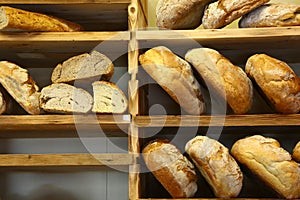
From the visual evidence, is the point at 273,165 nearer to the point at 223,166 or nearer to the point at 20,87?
the point at 223,166

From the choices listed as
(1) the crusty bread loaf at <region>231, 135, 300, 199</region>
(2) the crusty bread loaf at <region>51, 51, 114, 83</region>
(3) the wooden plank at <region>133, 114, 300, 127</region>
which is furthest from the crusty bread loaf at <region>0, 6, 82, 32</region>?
(1) the crusty bread loaf at <region>231, 135, 300, 199</region>

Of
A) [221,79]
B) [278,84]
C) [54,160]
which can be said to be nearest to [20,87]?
[54,160]

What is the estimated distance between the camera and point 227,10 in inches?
57.3

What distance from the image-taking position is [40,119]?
1451 mm

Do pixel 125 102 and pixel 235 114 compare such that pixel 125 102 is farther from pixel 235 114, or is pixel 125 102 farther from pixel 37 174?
pixel 37 174

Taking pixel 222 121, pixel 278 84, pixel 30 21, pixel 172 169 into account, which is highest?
pixel 30 21

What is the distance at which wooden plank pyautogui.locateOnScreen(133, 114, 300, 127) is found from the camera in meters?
1.43

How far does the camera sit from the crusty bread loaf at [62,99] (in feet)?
4.82

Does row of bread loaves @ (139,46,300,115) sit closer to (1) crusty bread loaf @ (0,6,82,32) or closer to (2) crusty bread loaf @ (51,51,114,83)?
(2) crusty bread loaf @ (51,51,114,83)

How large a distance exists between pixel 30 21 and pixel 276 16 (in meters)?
0.77

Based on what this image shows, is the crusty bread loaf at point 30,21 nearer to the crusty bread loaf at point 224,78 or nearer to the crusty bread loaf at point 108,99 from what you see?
the crusty bread loaf at point 108,99

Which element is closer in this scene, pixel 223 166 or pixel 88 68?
pixel 223 166

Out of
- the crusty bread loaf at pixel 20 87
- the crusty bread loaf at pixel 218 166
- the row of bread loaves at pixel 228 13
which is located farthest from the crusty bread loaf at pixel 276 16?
the crusty bread loaf at pixel 20 87

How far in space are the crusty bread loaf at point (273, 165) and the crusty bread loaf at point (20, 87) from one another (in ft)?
2.19
